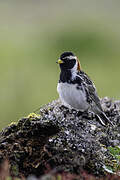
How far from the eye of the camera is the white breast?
9375mm

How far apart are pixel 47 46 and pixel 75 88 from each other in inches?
550

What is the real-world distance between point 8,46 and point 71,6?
8.56m

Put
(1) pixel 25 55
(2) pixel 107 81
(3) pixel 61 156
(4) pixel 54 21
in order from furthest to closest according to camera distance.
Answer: (4) pixel 54 21
(1) pixel 25 55
(2) pixel 107 81
(3) pixel 61 156

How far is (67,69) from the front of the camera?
32.3ft

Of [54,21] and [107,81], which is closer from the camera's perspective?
[107,81]

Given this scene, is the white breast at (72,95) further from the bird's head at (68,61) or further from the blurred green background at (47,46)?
the blurred green background at (47,46)

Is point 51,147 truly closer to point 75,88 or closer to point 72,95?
point 72,95

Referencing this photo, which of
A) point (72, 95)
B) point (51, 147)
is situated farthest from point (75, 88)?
point (51, 147)

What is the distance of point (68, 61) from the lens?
9.82 meters

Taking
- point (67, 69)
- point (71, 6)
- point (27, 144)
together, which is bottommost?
point (27, 144)

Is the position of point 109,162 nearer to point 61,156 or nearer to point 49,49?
point 61,156

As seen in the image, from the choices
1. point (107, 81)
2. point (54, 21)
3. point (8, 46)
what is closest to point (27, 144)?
point (107, 81)

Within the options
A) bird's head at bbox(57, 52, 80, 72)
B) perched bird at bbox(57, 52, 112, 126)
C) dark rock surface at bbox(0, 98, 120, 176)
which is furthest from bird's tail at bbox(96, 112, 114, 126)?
bird's head at bbox(57, 52, 80, 72)

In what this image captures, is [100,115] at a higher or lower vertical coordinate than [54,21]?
lower
